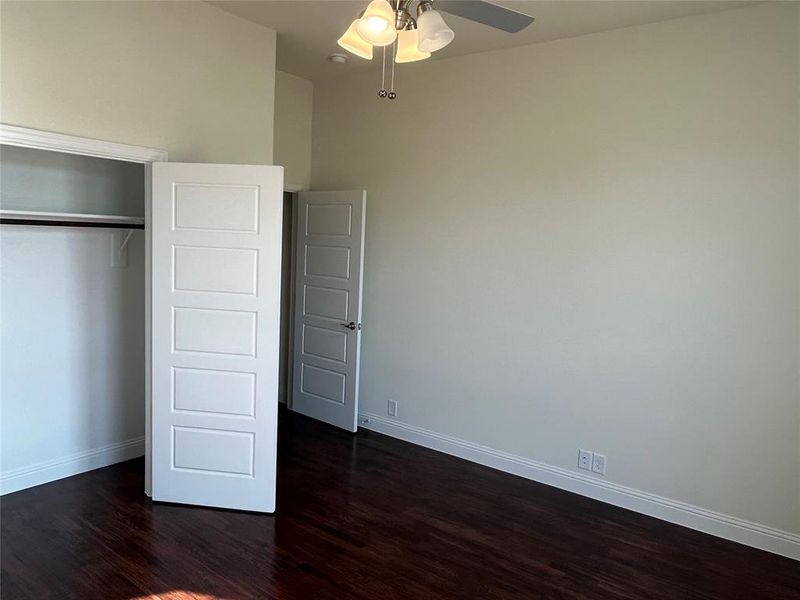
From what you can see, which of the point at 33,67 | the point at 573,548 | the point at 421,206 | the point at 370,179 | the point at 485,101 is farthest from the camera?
the point at 370,179

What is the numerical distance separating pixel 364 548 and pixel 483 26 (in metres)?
3.19

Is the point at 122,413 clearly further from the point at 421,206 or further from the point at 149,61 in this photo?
the point at 421,206

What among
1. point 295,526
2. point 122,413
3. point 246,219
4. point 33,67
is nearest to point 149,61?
point 33,67

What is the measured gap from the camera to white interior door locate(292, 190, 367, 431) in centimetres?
486

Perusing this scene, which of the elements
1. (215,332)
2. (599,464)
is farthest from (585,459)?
(215,332)

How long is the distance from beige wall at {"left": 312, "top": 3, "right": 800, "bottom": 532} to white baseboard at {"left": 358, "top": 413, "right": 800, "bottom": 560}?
2.8 inches

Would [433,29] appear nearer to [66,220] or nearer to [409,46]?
[409,46]

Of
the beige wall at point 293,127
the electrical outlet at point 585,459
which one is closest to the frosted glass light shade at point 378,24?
the electrical outlet at point 585,459

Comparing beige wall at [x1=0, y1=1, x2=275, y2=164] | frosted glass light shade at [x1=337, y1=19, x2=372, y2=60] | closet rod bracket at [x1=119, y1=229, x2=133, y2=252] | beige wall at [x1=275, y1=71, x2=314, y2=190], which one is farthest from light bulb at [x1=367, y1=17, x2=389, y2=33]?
beige wall at [x1=275, y1=71, x2=314, y2=190]

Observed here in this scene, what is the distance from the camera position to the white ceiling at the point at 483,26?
10.8 ft

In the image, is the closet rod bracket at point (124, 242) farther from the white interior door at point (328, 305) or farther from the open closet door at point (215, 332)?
the white interior door at point (328, 305)

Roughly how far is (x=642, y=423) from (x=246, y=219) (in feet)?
8.92

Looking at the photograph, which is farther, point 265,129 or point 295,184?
point 295,184

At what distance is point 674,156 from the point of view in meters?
3.47
